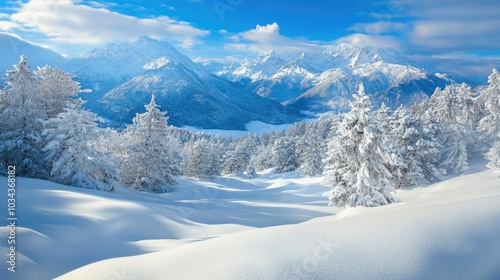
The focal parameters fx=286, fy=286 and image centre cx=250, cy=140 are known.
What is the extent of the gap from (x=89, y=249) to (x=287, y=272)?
725 centimetres

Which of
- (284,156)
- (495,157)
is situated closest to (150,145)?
(495,157)

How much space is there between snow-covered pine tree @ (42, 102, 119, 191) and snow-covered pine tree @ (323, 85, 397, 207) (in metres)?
16.8

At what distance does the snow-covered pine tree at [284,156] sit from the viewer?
65.1 metres

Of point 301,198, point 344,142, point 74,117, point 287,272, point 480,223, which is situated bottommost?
point 301,198

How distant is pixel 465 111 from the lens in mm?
40719

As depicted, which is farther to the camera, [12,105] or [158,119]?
[158,119]

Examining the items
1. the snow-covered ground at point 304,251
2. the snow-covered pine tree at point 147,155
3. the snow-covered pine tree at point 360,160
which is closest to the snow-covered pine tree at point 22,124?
the snow-covered pine tree at point 147,155

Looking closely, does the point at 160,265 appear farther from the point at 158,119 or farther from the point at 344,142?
the point at 158,119

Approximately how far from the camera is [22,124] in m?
21.1

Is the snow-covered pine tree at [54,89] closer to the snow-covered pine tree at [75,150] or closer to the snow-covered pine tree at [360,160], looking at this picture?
the snow-covered pine tree at [75,150]

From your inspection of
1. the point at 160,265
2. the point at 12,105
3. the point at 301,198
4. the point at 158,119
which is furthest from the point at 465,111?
the point at 12,105

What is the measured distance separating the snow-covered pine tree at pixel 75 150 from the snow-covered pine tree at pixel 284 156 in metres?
46.8

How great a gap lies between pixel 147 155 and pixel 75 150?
951 centimetres

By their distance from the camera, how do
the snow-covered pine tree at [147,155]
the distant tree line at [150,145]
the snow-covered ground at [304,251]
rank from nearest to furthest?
the snow-covered ground at [304,251], the distant tree line at [150,145], the snow-covered pine tree at [147,155]
